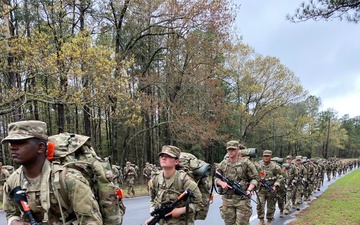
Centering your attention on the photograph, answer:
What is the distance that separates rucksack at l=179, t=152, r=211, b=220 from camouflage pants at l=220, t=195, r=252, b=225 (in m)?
1.47

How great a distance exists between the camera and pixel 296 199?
11.7 metres

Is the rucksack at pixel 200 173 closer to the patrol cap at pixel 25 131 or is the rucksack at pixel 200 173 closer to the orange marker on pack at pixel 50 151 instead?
the orange marker on pack at pixel 50 151

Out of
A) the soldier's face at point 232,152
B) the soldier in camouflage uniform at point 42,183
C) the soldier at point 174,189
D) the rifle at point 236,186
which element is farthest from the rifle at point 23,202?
the soldier's face at point 232,152

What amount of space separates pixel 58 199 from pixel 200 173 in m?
2.51

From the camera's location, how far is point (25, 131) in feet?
7.97

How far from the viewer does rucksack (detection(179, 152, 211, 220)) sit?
4459mm

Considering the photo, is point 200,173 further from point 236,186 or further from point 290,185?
point 290,185

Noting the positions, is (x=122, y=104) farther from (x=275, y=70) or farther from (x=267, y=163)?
(x=275, y=70)

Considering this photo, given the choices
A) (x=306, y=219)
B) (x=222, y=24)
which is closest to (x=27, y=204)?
(x=306, y=219)

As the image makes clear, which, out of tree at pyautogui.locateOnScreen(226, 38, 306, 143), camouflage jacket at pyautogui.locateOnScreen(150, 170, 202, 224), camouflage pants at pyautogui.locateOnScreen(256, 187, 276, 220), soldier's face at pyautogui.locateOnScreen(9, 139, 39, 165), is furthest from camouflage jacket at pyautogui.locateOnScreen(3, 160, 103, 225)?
tree at pyautogui.locateOnScreen(226, 38, 306, 143)

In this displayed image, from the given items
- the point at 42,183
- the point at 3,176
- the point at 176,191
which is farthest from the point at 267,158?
the point at 3,176

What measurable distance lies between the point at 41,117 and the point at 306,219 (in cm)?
2754

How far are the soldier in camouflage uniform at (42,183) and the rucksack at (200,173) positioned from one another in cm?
223

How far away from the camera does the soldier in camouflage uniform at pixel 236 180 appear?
601 centimetres
